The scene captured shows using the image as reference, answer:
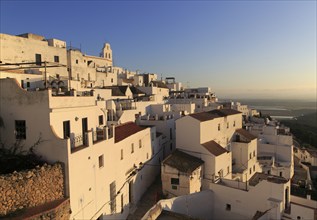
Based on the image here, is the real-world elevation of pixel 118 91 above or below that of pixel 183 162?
above

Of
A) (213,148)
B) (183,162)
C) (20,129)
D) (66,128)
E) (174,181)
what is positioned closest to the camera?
(20,129)

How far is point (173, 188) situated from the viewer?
20.3m

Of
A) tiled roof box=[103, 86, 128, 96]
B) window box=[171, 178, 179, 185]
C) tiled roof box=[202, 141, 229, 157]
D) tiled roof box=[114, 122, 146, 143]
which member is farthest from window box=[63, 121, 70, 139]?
tiled roof box=[103, 86, 128, 96]

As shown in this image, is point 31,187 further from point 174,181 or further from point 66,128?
point 174,181

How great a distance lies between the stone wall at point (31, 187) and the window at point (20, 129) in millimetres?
2636

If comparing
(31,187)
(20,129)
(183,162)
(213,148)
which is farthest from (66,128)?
(213,148)

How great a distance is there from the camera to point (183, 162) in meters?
21.0

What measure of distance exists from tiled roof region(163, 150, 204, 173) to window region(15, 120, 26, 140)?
11377mm

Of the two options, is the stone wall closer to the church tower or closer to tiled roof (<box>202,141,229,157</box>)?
tiled roof (<box>202,141,229,157</box>)

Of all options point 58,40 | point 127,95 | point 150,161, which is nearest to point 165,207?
point 150,161

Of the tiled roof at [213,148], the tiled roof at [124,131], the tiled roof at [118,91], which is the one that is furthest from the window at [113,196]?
the tiled roof at [118,91]

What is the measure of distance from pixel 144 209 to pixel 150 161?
5.25 m

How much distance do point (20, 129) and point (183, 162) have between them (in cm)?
1285

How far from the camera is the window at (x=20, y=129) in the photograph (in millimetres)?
12461
